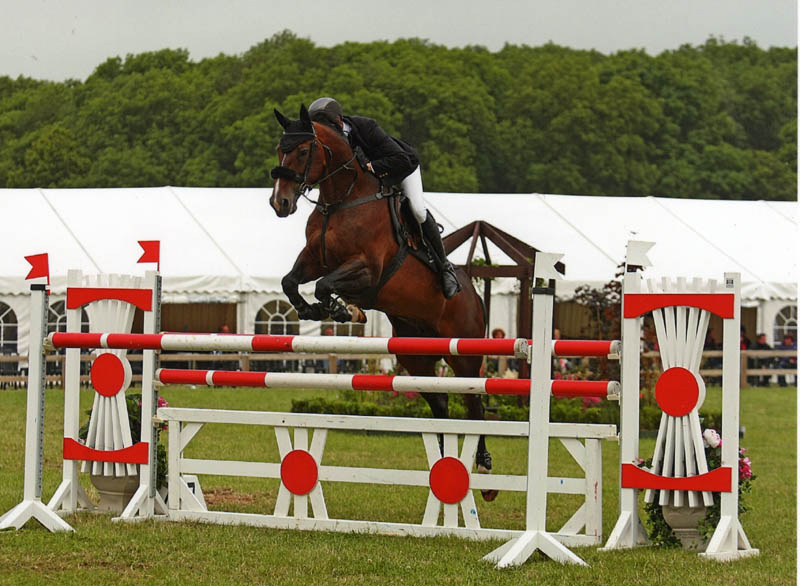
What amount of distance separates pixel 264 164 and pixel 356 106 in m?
3.80

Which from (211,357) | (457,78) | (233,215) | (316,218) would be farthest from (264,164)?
(316,218)

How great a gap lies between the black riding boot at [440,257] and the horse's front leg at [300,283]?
2.53ft

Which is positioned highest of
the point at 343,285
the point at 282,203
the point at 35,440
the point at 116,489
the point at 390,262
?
the point at 282,203

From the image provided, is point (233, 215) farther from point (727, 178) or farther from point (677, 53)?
point (677, 53)

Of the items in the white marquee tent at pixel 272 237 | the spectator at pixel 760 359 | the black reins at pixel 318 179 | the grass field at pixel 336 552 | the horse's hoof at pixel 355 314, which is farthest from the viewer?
the spectator at pixel 760 359

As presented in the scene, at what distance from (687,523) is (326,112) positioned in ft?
9.38

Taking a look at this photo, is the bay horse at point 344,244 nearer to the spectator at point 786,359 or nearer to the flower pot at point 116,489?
the flower pot at point 116,489

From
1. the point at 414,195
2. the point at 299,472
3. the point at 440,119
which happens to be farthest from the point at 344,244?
the point at 440,119

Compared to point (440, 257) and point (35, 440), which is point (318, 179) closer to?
point (440, 257)

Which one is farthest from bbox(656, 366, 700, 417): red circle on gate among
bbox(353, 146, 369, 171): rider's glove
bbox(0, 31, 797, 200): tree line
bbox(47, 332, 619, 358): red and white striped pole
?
bbox(0, 31, 797, 200): tree line

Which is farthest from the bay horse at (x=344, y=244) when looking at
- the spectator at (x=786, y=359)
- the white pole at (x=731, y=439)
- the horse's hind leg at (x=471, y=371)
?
the spectator at (x=786, y=359)

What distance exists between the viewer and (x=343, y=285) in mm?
5973

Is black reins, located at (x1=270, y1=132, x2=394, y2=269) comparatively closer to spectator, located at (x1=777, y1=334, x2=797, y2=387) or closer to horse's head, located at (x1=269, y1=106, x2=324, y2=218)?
horse's head, located at (x1=269, y1=106, x2=324, y2=218)

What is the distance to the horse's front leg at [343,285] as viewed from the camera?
19.5 feet
